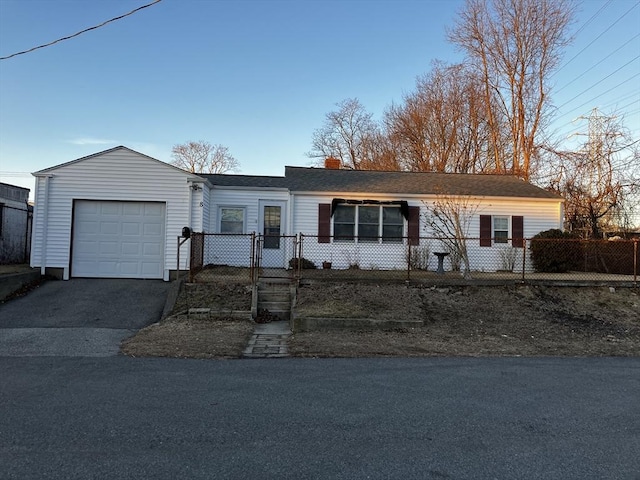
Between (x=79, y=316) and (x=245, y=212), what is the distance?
654cm

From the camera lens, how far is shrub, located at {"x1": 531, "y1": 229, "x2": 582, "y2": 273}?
14758 millimetres

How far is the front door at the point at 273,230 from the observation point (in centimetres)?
1495

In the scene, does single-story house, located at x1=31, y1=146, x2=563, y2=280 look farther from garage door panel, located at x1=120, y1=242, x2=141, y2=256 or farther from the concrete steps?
the concrete steps

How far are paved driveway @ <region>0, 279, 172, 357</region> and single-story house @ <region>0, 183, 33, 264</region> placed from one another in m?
4.40

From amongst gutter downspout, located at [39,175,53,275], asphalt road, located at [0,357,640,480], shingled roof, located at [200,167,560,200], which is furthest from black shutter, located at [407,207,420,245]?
gutter downspout, located at [39,175,53,275]

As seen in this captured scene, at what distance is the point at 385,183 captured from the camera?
16531 mm

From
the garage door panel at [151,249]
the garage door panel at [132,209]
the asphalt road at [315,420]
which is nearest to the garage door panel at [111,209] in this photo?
the garage door panel at [132,209]

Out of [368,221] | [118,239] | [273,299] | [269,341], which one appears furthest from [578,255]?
[118,239]

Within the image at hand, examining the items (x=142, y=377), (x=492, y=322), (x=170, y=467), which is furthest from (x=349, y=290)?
(x=170, y=467)

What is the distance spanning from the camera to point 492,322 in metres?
9.57

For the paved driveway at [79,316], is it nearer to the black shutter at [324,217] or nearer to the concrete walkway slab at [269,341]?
the concrete walkway slab at [269,341]

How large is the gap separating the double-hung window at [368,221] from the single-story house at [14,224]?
35.1 feet

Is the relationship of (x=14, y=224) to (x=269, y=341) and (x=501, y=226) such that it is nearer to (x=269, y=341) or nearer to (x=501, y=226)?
(x=269, y=341)

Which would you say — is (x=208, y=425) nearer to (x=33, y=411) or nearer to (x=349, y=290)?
(x=33, y=411)
